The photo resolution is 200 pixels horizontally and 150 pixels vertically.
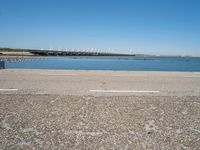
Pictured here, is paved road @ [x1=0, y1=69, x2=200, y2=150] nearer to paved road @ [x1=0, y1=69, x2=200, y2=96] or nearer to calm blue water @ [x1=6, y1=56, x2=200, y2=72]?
paved road @ [x1=0, y1=69, x2=200, y2=96]

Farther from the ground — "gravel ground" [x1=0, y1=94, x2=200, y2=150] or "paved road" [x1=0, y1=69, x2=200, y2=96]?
"paved road" [x1=0, y1=69, x2=200, y2=96]

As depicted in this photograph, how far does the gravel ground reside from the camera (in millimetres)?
3904

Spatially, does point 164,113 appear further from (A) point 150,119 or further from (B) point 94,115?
(B) point 94,115

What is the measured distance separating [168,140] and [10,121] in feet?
11.1

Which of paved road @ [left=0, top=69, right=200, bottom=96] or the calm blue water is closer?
paved road @ [left=0, top=69, right=200, bottom=96]

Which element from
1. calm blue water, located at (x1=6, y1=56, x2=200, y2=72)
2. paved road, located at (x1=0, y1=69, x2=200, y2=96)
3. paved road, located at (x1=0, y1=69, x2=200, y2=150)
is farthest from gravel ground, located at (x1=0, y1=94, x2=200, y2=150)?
calm blue water, located at (x1=6, y1=56, x2=200, y2=72)

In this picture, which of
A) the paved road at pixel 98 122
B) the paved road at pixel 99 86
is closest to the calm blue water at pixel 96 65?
the paved road at pixel 99 86

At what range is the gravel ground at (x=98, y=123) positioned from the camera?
3904 millimetres

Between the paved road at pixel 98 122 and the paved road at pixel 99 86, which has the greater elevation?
the paved road at pixel 99 86

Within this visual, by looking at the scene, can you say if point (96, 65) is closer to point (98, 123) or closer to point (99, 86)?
point (99, 86)

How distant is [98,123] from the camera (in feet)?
16.0

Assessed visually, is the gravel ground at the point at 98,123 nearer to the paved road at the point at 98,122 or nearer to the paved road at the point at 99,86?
the paved road at the point at 98,122

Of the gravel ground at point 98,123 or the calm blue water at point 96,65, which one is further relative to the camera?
the calm blue water at point 96,65

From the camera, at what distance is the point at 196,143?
155 inches
